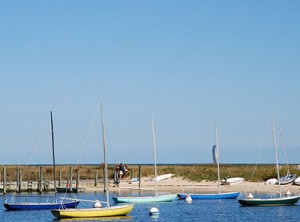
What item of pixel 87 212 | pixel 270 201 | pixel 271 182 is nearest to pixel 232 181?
pixel 271 182

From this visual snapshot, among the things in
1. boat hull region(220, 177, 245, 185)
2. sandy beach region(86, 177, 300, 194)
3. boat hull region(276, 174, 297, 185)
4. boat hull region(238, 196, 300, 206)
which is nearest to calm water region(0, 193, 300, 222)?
boat hull region(238, 196, 300, 206)

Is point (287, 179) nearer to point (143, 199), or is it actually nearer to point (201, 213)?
point (143, 199)

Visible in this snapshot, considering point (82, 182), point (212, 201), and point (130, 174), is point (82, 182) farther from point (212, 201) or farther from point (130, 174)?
point (212, 201)

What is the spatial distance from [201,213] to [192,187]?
924 inches

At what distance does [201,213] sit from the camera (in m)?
58.3

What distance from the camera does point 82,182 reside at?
87.5 m

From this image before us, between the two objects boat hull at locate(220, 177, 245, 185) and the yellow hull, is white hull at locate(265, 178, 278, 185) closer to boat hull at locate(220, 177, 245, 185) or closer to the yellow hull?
boat hull at locate(220, 177, 245, 185)

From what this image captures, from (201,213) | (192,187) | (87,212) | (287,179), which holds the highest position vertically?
(287,179)

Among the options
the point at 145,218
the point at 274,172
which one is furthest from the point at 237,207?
the point at 274,172

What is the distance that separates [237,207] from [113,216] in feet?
42.8

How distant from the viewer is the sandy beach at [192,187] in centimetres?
7563

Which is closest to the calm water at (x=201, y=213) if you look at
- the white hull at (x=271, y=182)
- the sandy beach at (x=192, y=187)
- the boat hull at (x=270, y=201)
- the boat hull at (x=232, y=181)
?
the boat hull at (x=270, y=201)

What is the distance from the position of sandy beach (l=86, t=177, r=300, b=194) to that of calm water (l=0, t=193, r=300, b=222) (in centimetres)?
904

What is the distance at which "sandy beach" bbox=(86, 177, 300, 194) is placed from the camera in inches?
2978
